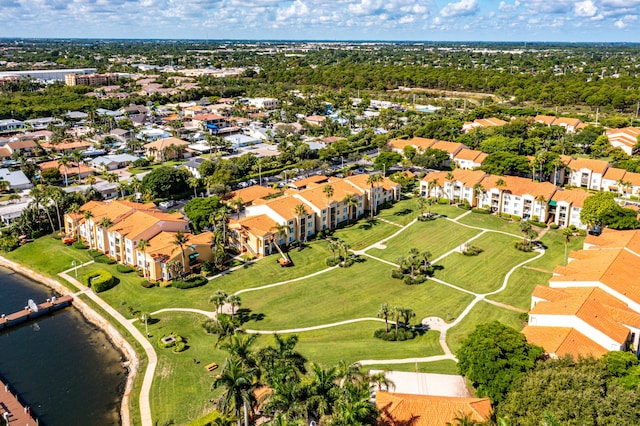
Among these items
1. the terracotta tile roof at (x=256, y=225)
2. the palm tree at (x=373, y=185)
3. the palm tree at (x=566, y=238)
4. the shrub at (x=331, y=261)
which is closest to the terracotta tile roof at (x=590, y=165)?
the palm tree at (x=566, y=238)

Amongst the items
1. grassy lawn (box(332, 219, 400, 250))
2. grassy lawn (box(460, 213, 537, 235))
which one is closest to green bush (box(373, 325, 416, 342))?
grassy lawn (box(332, 219, 400, 250))

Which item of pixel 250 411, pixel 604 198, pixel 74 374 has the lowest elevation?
pixel 74 374

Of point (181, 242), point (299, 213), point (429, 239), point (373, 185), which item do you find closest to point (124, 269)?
point (181, 242)

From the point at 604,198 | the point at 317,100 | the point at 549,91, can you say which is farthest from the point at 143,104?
the point at 604,198

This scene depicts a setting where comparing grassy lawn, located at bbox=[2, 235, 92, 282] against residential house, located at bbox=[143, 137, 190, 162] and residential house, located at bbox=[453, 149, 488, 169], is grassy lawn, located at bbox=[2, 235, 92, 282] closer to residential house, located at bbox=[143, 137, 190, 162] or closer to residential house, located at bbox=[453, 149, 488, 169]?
residential house, located at bbox=[143, 137, 190, 162]

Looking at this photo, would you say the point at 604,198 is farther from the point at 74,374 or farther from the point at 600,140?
the point at 74,374

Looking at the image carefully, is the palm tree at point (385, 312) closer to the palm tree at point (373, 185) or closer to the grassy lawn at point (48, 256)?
the palm tree at point (373, 185)

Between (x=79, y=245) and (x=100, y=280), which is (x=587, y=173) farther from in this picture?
(x=79, y=245)
